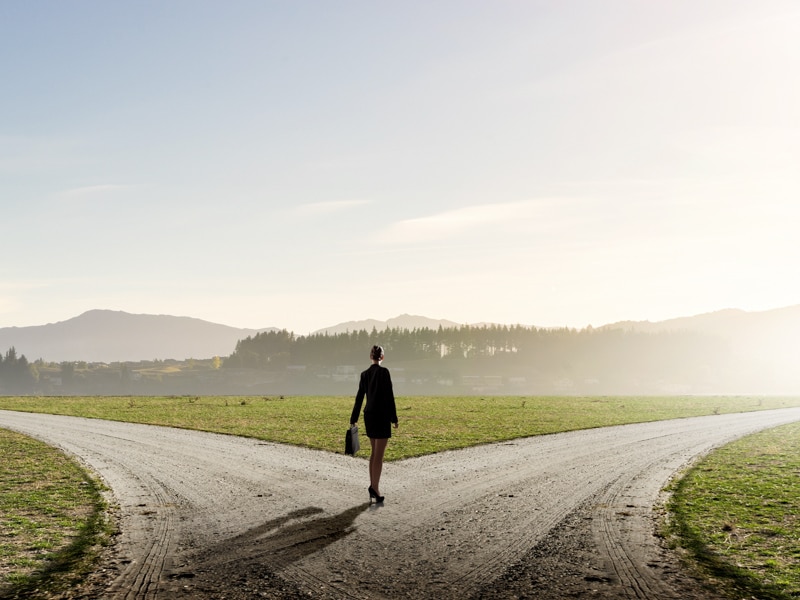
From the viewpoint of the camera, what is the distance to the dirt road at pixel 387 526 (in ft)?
26.4

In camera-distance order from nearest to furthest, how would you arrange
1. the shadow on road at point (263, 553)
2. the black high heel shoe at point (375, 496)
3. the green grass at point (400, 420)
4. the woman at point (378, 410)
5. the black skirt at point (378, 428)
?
the shadow on road at point (263, 553) < the black high heel shoe at point (375, 496) < the woman at point (378, 410) < the black skirt at point (378, 428) < the green grass at point (400, 420)

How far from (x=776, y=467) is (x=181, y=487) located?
55.0ft

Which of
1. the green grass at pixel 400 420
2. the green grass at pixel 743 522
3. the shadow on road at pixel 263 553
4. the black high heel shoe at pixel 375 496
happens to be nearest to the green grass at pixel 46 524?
the shadow on road at pixel 263 553

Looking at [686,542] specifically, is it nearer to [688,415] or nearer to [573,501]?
[573,501]

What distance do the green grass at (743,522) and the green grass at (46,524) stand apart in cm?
868

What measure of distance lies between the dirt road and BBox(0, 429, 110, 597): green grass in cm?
49

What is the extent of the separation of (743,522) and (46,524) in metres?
12.4

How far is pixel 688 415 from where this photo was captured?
4175 centimetres

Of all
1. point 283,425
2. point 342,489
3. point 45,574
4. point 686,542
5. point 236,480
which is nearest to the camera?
point 45,574

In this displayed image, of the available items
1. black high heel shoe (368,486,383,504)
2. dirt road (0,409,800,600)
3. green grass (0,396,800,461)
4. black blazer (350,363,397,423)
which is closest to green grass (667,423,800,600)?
dirt road (0,409,800,600)

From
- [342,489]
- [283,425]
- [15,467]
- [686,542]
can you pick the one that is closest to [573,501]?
[686,542]

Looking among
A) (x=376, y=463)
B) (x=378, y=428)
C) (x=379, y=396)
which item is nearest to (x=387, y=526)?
(x=376, y=463)

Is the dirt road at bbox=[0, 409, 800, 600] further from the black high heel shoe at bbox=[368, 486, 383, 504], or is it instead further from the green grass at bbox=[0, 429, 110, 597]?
the green grass at bbox=[0, 429, 110, 597]

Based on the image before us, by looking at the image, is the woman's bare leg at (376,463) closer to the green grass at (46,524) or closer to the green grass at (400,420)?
the green grass at (46,524)
